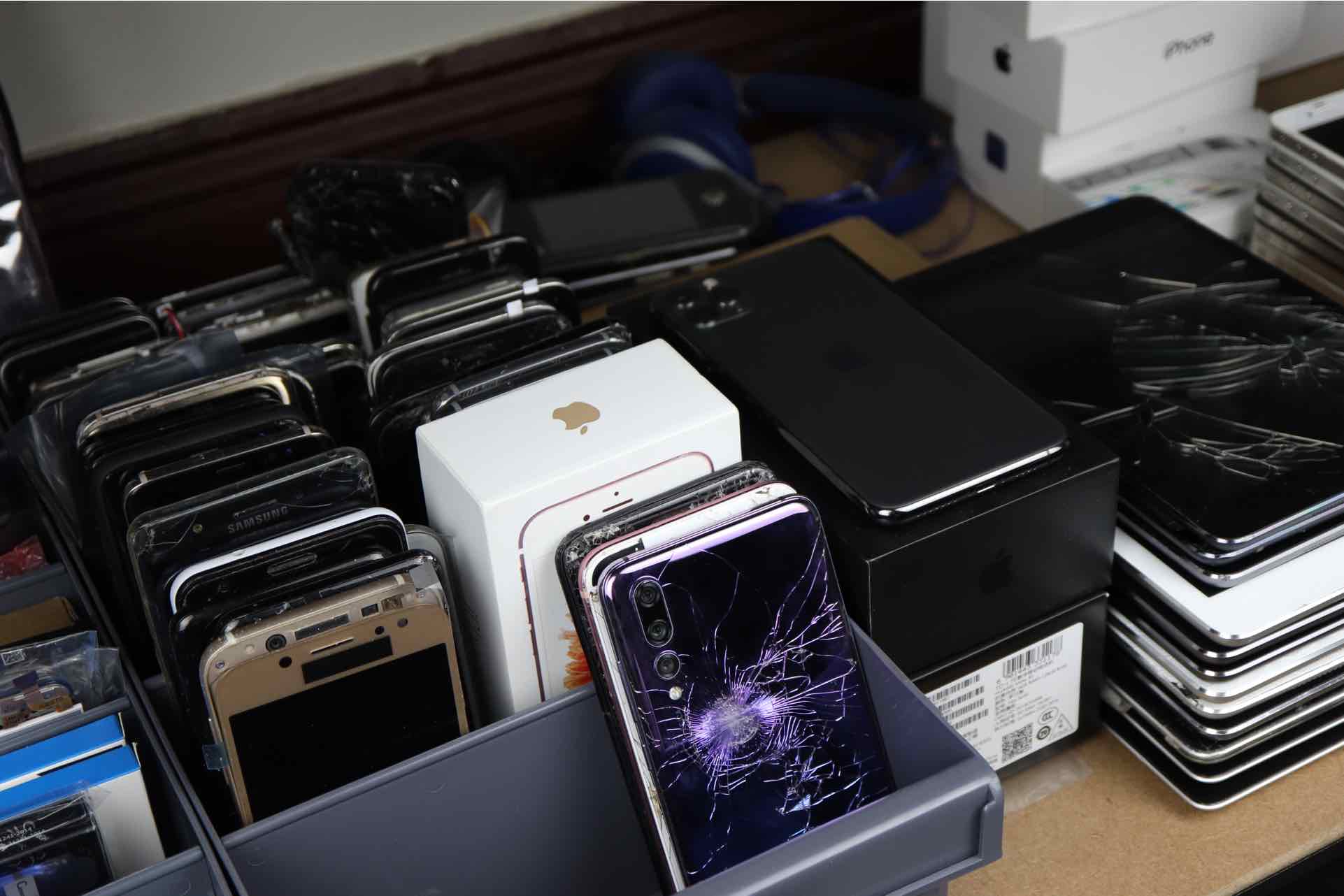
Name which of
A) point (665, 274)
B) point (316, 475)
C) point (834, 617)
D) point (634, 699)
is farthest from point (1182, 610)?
point (665, 274)

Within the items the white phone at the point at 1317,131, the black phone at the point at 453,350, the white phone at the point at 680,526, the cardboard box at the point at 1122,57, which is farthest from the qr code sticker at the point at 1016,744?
the cardboard box at the point at 1122,57

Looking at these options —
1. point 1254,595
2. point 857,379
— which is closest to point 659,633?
point 857,379

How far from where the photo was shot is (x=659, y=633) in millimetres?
691

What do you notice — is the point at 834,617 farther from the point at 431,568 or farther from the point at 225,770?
the point at 225,770

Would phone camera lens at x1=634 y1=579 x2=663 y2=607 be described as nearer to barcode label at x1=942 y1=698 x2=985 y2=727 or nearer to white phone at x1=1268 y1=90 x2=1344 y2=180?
barcode label at x1=942 y1=698 x2=985 y2=727

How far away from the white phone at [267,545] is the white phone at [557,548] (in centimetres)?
7

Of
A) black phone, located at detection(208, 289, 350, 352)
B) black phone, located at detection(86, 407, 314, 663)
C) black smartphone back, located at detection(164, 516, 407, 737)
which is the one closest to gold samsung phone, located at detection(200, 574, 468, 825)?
black smartphone back, located at detection(164, 516, 407, 737)

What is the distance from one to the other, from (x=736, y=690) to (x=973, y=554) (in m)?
0.15

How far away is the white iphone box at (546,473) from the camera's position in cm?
71

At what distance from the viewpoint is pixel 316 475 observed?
2.44 feet

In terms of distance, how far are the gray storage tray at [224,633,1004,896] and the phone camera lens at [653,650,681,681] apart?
46mm

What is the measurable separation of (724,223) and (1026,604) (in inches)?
20.8

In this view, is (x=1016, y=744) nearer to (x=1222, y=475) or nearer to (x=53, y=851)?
(x=1222, y=475)

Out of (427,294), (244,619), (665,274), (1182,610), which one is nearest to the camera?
(244,619)
